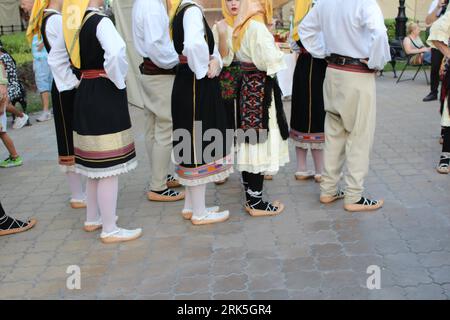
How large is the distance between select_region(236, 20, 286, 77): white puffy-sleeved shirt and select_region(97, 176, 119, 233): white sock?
1.33 metres

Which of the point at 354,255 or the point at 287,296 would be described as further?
the point at 354,255

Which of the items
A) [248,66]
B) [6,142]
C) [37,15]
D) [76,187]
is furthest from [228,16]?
[6,142]

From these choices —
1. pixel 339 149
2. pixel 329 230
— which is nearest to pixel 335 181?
pixel 339 149

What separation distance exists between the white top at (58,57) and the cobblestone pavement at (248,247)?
1158mm

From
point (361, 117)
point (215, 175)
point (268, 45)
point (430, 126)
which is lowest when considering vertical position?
point (430, 126)

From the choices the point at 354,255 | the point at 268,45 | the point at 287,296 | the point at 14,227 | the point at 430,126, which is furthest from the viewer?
the point at 430,126

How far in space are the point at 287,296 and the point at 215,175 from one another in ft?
3.97

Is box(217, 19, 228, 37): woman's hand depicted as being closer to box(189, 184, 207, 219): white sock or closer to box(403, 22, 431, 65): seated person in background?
box(189, 184, 207, 219): white sock

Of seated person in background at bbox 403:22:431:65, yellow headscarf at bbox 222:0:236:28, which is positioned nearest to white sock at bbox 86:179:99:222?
yellow headscarf at bbox 222:0:236:28

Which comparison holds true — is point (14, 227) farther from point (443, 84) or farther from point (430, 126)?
point (430, 126)

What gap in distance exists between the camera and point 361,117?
3.97m

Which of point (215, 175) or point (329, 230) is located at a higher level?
point (215, 175)

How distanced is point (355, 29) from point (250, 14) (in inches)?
30.2

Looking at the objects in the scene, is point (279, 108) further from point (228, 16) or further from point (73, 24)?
point (73, 24)
